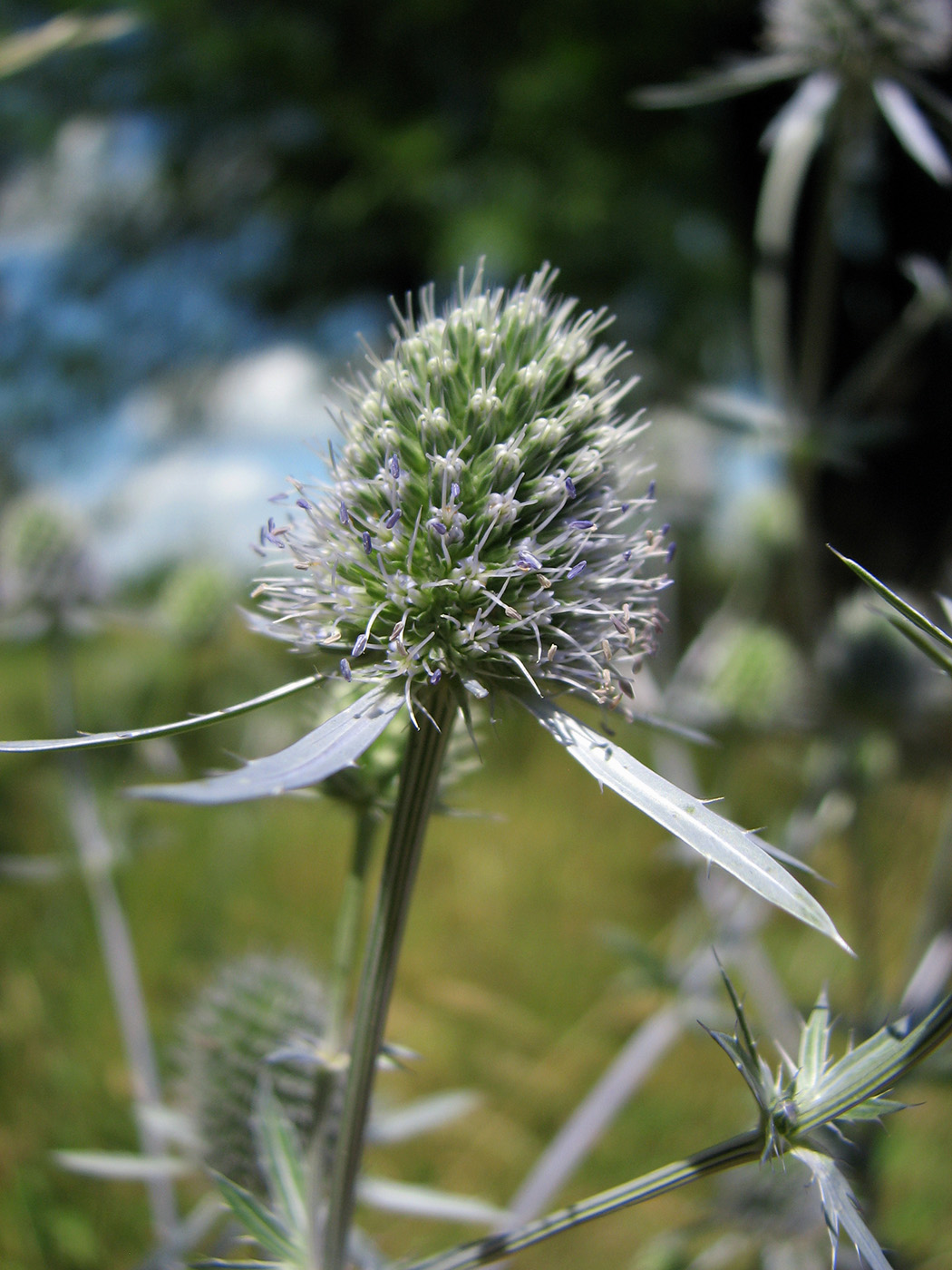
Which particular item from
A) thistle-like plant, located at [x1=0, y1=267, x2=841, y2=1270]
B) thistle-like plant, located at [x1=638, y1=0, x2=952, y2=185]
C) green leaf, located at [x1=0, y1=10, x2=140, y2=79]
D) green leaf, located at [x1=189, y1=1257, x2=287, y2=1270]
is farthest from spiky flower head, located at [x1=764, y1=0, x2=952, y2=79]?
green leaf, located at [x1=189, y1=1257, x2=287, y2=1270]

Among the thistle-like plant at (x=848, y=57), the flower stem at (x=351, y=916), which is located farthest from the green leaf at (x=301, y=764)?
the thistle-like plant at (x=848, y=57)

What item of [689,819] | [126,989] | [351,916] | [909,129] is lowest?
[126,989]

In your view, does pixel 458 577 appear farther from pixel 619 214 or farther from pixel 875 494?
pixel 875 494

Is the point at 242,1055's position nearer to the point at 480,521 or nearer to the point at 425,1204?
the point at 425,1204

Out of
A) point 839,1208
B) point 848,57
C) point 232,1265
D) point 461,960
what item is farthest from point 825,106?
point 461,960

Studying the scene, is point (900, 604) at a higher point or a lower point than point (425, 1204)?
higher

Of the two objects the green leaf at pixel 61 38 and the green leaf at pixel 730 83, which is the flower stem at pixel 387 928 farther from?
the green leaf at pixel 730 83
